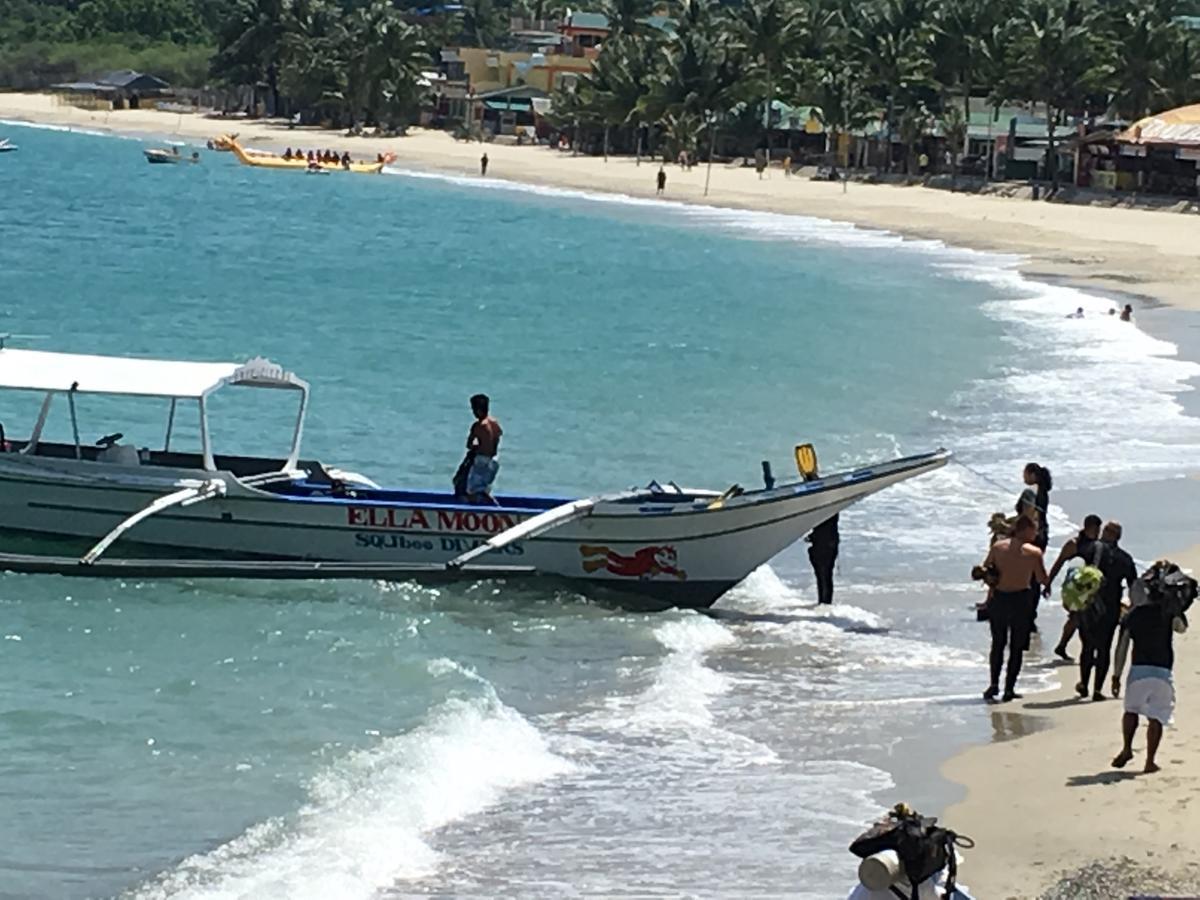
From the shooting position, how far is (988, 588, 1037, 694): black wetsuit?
49.1 feet

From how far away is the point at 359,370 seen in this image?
Answer: 127 ft

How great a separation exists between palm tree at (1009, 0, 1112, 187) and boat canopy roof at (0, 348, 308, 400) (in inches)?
2642

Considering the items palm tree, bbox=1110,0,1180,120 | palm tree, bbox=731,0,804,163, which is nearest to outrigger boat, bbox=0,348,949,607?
palm tree, bbox=1110,0,1180,120

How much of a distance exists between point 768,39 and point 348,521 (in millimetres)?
83938

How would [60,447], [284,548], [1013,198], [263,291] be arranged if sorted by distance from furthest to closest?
[1013,198]
[263,291]
[60,447]
[284,548]

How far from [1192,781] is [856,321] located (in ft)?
111

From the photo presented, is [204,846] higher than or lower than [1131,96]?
lower

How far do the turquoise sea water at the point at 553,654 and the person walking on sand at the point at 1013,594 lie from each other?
39 centimetres

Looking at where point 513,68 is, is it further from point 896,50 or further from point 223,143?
point 896,50

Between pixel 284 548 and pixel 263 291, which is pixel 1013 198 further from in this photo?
pixel 284 548

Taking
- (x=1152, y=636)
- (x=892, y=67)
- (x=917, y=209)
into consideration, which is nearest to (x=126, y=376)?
(x=1152, y=636)

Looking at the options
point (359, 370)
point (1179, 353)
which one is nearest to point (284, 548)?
point (359, 370)

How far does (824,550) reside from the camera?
61.6 feet

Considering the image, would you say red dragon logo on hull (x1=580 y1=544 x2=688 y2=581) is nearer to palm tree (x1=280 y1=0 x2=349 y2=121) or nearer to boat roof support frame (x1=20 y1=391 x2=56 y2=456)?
boat roof support frame (x1=20 y1=391 x2=56 y2=456)
